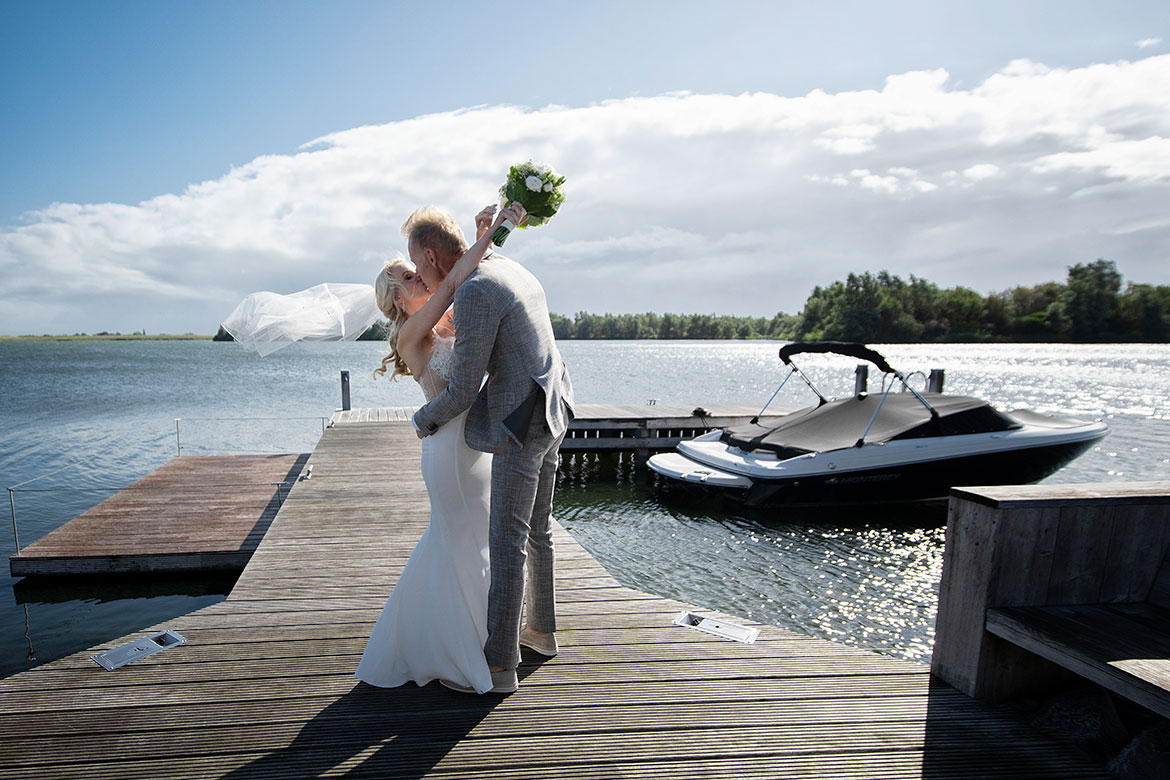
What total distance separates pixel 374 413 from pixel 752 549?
8590 mm

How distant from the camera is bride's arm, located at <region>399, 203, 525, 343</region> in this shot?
2547mm

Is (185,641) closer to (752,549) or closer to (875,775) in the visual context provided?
(875,775)

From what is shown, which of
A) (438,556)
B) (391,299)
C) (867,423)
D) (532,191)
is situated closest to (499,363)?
(391,299)

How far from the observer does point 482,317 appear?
245cm

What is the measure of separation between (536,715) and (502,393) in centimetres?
125

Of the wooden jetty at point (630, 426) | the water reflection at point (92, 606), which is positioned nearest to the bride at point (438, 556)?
the water reflection at point (92, 606)

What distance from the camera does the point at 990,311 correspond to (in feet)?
278

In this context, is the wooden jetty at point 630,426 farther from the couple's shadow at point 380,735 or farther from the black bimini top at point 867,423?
the couple's shadow at point 380,735

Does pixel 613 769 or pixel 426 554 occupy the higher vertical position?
pixel 426 554

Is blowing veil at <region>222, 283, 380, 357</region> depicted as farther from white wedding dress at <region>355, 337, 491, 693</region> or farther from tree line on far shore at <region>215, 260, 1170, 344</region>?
tree line on far shore at <region>215, 260, 1170, 344</region>

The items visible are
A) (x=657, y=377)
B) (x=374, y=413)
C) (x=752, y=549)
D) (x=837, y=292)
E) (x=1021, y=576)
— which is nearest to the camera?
(x=1021, y=576)

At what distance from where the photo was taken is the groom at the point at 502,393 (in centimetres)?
248

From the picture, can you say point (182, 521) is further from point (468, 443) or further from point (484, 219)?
point (484, 219)

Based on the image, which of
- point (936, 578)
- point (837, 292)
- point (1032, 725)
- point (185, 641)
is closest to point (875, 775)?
point (1032, 725)
